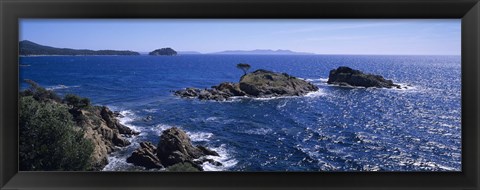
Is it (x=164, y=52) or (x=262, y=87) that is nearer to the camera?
(x=164, y=52)

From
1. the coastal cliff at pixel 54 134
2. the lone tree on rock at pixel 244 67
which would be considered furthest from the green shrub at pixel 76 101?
the lone tree on rock at pixel 244 67

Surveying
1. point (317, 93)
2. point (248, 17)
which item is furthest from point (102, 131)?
point (248, 17)

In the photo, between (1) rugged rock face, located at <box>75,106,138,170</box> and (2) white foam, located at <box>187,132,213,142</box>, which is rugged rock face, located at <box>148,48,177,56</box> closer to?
(1) rugged rock face, located at <box>75,106,138,170</box>

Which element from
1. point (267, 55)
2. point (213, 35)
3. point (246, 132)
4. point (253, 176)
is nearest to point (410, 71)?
point (267, 55)

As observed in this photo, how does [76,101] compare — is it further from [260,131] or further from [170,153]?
[260,131]

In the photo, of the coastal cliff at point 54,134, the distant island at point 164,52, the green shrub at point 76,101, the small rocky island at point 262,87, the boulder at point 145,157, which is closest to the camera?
the coastal cliff at point 54,134

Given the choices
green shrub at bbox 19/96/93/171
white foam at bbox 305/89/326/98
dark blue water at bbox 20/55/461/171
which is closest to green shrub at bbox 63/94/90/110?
dark blue water at bbox 20/55/461/171

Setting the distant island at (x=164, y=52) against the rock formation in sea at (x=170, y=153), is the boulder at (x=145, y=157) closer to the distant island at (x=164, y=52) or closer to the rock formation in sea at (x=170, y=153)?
the rock formation in sea at (x=170, y=153)
